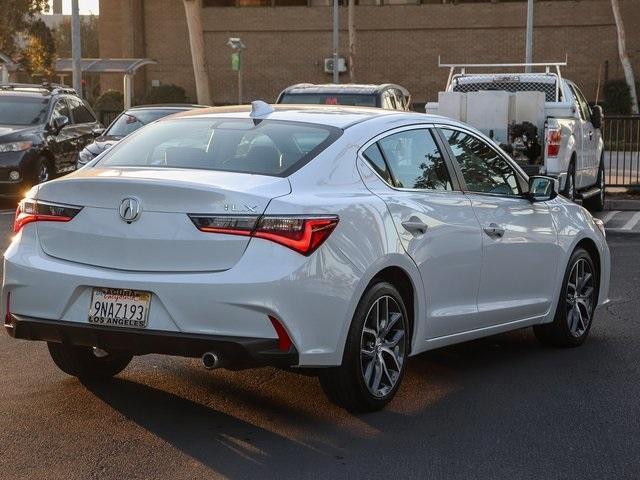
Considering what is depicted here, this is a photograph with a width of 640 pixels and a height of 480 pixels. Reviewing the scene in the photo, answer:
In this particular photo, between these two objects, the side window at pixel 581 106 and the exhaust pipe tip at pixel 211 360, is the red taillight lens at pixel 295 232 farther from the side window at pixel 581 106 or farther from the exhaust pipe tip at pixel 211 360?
the side window at pixel 581 106

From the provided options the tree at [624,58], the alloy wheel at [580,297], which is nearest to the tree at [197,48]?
the tree at [624,58]

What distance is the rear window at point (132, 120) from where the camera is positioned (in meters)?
20.6

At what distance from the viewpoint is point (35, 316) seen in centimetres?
618

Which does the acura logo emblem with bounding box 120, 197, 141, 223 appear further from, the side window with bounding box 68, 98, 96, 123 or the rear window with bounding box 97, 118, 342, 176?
the side window with bounding box 68, 98, 96, 123

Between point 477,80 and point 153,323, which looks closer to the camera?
point 153,323

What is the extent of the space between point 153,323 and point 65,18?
97337mm

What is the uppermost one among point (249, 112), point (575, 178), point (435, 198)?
point (249, 112)

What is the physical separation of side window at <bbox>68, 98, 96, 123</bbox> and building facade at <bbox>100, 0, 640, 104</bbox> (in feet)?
105

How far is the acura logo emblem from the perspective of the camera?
5.98m

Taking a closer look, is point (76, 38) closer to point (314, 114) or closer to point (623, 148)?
point (623, 148)

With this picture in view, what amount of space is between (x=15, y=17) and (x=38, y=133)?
46.1 metres

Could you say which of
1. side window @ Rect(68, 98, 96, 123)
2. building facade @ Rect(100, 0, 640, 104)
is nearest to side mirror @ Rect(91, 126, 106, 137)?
side window @ Rect(68, 98, 96, 123)

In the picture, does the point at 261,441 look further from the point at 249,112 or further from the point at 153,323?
the point at 249,112

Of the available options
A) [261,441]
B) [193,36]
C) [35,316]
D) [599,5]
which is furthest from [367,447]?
[599,5]
